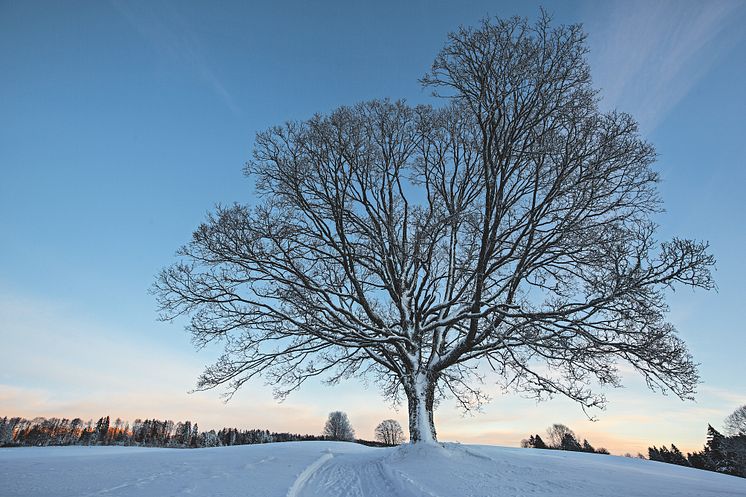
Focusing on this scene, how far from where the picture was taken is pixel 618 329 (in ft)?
28.5

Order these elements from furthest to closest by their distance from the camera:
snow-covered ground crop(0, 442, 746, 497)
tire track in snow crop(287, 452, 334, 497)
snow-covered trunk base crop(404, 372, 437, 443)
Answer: snow-covered trunk base crop(404, 372, 437, 443)
tire track in snow crop(287, 452, 334, 497)
snow-covered ground crop(0, 442, 746, 497)

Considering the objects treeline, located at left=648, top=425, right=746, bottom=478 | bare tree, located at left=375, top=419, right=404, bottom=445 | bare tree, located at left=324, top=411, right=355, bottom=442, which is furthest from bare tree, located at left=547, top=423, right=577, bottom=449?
bare tree, located at left=324, top=411, right=355, bottom=442

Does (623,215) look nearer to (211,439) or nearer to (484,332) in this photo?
(484,332)

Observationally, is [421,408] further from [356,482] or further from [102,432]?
[102,432]

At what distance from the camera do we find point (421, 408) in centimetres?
1014

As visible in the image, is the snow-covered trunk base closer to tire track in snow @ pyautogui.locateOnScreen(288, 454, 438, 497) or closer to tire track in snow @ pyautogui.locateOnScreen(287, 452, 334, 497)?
tire track in snow @ pyautogui.locateOnScreen(288, 454, 438, 497)

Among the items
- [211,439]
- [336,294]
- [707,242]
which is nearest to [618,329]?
[707,242]

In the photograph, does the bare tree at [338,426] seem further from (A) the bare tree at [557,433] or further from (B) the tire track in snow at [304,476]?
(B) the tire track in snow at [304,476]

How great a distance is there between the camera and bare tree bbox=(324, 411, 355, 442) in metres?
64.9

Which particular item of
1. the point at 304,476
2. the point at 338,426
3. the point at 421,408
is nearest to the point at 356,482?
the point at 304,476

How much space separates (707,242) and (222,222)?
1140 cm

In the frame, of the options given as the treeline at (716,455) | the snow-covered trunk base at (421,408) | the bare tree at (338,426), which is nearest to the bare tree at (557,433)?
the treeline at (716,455)

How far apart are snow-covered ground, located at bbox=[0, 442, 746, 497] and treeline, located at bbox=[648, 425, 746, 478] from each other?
138ft

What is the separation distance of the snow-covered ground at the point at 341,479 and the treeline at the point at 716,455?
4192 centimetres
